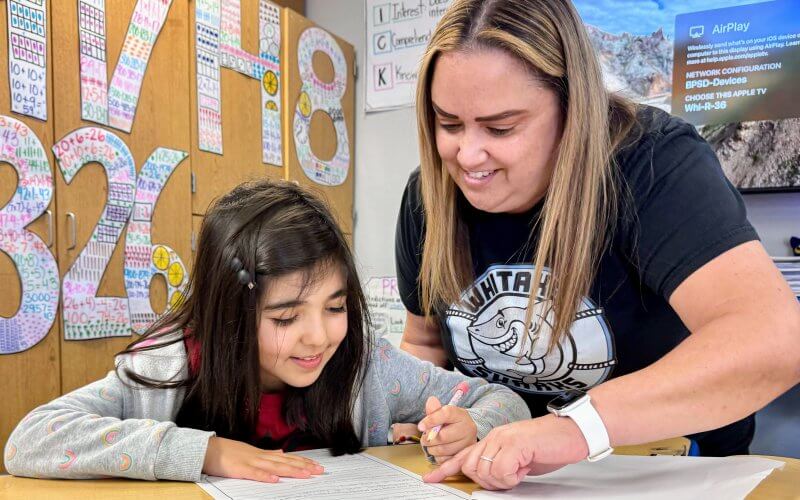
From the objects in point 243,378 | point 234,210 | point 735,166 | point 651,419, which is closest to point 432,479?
point 651,419

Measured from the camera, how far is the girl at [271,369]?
2.62 ft

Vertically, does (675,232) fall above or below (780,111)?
below

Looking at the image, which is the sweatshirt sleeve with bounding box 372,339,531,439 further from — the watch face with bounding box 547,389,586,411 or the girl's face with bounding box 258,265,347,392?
the watch face with bounding box 547,389,586,411

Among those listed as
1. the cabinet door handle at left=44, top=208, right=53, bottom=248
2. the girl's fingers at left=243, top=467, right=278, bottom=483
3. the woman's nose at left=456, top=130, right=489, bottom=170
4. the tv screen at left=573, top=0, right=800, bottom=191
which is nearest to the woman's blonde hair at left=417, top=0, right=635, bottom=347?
the woman's nose at left=456, top=130, right=489, bottom=170

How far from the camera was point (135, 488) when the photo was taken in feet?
2.22

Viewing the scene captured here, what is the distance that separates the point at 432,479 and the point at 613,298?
37 centimetres

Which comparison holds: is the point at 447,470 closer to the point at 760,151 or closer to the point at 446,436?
the point at 446,436

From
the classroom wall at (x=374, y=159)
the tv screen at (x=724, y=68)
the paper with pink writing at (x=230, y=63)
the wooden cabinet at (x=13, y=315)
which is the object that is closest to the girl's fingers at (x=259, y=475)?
the wooden cabinet at (x=13, y=315)

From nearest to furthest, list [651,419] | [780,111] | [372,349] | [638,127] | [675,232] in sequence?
[651,419]
[675,232]
[638,127]
[372,349]
[780,111]

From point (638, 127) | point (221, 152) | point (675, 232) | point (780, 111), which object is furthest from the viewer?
point (221, 152)

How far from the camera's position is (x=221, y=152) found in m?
2.32

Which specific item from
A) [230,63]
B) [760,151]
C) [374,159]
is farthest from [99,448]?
[374,159]

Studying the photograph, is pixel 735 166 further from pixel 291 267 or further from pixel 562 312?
pixel 291 267

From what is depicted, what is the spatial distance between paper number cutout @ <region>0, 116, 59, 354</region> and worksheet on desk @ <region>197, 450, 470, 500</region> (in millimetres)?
1228
